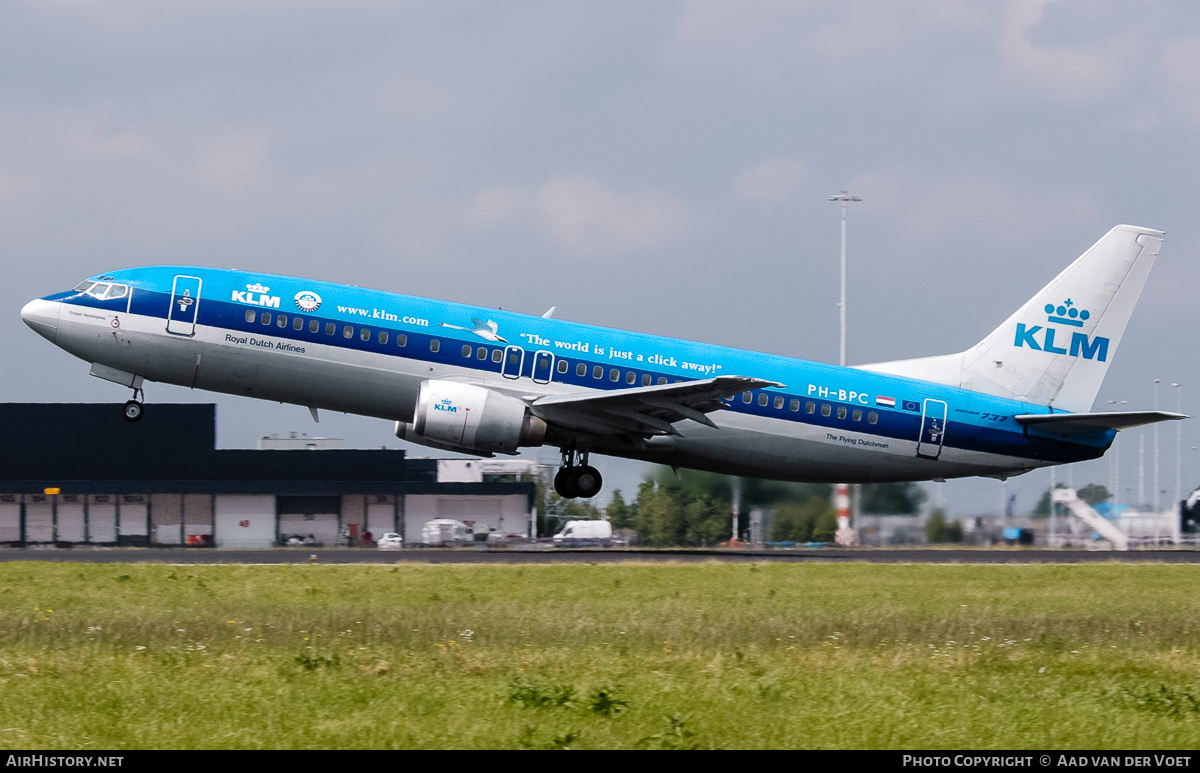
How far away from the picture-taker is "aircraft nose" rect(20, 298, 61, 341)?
27.0m

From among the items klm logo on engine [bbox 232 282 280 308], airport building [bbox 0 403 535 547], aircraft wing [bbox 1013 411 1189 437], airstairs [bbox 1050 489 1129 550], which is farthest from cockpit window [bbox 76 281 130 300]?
airport building [bbox 0 403 535 547]

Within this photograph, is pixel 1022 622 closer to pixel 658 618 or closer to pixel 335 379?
pixel 658 618

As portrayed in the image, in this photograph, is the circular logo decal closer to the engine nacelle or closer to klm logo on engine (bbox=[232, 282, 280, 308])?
klm logo on engine (bbox=[232, 282, 280, 308])

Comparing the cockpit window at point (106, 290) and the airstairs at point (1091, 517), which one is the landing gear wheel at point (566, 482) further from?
the airstairs at point (1091, 517)

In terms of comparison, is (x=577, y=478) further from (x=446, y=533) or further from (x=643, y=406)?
(x=446, y=533)

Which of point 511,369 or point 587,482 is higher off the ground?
point 511,369

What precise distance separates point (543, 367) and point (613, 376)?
5.84ft

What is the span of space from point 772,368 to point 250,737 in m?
22.8

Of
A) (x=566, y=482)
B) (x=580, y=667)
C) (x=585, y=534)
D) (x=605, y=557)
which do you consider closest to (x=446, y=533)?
(x=585, y=534)

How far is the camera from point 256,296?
89.2 feet

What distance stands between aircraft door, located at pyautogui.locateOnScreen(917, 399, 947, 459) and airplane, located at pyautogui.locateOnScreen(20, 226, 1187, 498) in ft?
0.14

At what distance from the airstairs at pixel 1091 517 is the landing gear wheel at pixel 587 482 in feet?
72.2

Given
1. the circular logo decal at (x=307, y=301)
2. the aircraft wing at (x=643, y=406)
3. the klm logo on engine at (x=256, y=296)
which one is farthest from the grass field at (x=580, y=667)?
the circular logo decal at (x=307, y=301)
